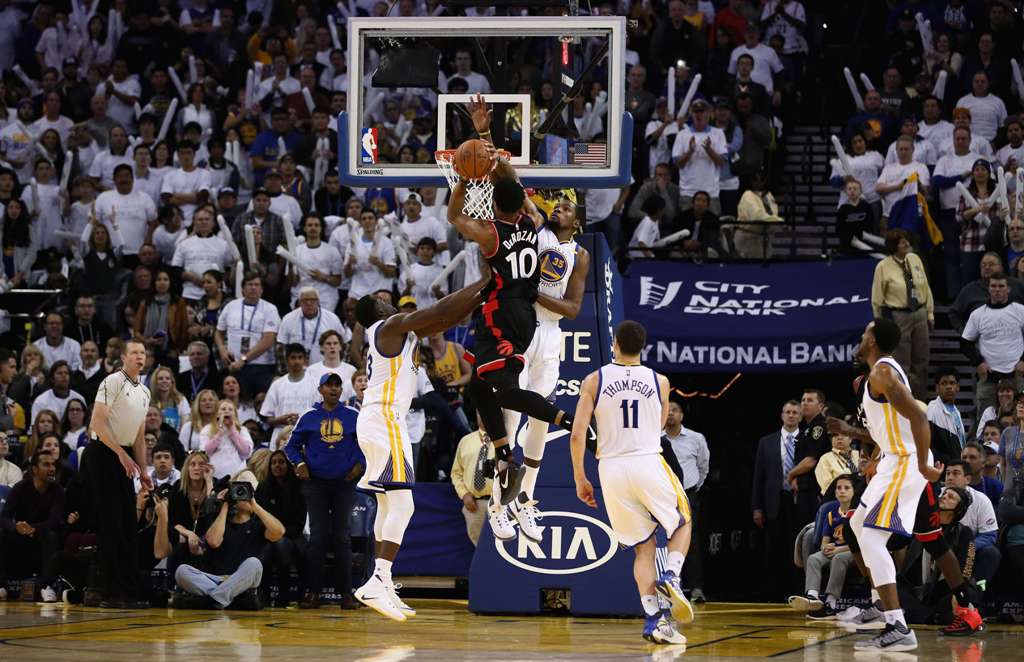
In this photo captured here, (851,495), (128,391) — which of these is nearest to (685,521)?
(851,495)

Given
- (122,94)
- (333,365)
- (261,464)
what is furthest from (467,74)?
(261,464)

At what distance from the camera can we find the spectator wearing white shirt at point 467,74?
2175 centimetres

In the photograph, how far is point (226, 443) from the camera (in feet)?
52.5

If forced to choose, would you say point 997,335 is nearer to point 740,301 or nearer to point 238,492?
point 740,301

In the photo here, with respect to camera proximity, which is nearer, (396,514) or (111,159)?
(396,514)

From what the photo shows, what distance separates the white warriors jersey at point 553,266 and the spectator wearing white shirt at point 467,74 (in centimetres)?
1046

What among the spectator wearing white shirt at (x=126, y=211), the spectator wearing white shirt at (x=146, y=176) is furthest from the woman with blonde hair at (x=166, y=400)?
the spectator wearing white shirt at (x=146, y=176)

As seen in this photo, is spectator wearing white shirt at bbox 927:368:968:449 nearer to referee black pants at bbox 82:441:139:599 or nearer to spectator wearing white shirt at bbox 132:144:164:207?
referee black pants at bbox 82:441:139:599

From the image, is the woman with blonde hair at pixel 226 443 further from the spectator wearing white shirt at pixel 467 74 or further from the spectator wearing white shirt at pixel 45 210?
the spectator wearing white shirt at pixel 467 74

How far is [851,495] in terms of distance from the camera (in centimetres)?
1388

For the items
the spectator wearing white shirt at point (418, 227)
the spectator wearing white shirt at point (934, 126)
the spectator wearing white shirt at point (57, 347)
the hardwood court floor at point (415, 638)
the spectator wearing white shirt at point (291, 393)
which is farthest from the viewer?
the spectator wearing white shirt at point (934, 126)

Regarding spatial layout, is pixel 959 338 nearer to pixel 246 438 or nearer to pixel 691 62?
pixel 691 62

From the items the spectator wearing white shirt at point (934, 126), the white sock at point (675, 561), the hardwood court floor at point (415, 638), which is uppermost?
the spectator wearing white shirt at point (934, 126)

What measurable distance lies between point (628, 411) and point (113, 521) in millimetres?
5732
